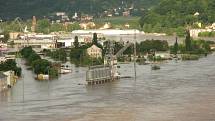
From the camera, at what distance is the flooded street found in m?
11.6

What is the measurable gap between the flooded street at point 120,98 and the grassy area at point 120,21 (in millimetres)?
21449

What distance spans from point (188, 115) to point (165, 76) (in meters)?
5.32

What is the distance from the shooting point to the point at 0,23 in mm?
38156

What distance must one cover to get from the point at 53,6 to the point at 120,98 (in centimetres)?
3233

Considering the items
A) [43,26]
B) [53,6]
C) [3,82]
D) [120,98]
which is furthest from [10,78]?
[53,6]

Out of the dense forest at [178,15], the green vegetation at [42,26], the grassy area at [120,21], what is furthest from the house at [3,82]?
the grassy area at [120,21]

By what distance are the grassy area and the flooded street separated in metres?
21.4

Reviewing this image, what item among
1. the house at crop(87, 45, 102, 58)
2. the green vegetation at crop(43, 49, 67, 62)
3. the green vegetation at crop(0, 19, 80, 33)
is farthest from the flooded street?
the green vegetation at crop(0, 19, 80, 33)

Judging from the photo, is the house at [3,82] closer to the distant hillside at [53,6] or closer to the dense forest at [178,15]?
the dense forest at [178,15]

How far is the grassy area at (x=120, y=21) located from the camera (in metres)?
39.4

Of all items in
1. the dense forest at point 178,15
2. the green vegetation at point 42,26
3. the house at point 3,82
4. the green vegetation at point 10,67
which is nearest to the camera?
the house at point 3,82

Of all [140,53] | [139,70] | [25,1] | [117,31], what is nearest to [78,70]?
[139,70]

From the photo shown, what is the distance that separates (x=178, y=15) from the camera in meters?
36.8

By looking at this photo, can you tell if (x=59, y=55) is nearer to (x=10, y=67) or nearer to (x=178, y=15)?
(x=10, y=67)
